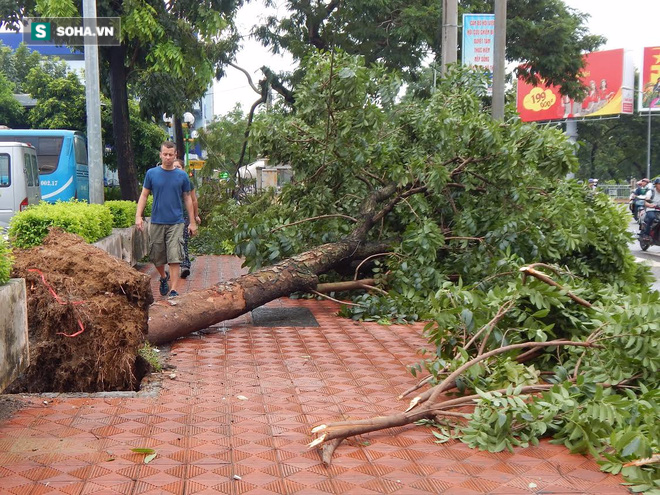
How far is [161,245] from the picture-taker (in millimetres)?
9047

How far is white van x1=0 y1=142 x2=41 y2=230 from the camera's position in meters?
19.1

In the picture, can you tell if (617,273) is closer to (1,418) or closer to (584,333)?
A: (584,333)

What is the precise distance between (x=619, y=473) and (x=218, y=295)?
4.25 metres

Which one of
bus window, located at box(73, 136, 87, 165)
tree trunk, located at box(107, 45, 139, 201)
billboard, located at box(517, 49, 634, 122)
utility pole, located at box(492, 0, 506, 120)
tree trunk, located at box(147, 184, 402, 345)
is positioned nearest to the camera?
tree trunk, located at box(147, 184, 402, 345)

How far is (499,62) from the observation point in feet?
39.9

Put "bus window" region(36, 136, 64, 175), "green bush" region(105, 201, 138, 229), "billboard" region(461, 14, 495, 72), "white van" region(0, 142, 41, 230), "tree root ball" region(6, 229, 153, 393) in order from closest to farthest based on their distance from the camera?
"tree root ball" region(6, 229, 153, 393) < "green bush" region(105, 201, 138, 229) < "billboard" region(461, 14, 495, 72) < "white van" region(0, 142, 41, 230) < "bus window" region(36, 136, 64, 175)

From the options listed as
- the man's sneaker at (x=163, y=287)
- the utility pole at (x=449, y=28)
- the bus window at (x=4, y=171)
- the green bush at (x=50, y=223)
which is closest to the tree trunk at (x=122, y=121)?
the bus window at (x=4, y=171)

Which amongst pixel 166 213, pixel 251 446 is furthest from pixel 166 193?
pixel 251 446

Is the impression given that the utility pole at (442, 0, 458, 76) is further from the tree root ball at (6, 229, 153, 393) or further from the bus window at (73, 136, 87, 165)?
the bus window at (73, 136, 87, 165)

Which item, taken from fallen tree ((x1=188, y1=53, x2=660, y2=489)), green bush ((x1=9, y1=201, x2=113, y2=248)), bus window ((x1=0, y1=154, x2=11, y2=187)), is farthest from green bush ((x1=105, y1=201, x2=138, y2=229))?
bus window ((x1=0, y1=154, x2=11, y2=187))

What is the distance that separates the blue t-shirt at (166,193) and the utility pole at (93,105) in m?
3.39

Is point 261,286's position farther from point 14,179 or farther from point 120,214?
point 14,179

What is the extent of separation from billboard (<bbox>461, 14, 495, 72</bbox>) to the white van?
454 inches

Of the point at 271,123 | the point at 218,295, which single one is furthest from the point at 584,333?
the point at 271,123
